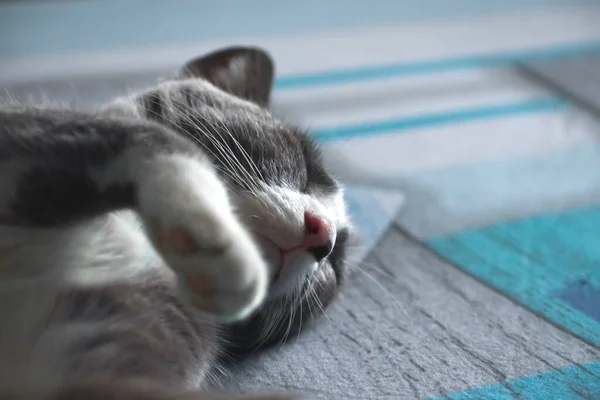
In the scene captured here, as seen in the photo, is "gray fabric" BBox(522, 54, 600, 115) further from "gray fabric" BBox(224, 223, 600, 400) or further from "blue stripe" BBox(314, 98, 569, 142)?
"gray fabric" BBox(224, 223, 600, 400)

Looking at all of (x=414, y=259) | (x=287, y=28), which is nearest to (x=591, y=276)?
(x=414, y=259)

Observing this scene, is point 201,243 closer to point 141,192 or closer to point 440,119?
point 141,192

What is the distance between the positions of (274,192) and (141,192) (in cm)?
24

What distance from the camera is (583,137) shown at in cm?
180

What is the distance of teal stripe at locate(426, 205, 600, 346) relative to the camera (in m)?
1.09

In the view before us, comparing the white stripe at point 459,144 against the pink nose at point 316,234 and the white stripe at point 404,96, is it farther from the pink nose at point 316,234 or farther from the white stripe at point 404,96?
the pink nose at point 316,234

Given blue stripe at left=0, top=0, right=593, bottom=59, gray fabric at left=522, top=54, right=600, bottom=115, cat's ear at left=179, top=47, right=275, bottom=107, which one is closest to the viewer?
cat's ear at left=179, top=47, right=275, bottom=107

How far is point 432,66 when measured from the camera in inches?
85.4

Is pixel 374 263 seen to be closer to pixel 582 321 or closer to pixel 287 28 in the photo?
pixel 582 321

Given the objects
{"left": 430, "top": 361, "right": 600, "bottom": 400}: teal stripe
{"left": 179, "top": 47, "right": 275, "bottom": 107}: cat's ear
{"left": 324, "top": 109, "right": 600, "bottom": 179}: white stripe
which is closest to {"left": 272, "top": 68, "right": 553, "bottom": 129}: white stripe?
{"left": 324, "top": 109, "right": 600, "bottom": 179}: white stripe

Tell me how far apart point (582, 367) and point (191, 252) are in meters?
0.55

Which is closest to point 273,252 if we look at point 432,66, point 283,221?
point 283,221

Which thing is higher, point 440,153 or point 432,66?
point 432,66

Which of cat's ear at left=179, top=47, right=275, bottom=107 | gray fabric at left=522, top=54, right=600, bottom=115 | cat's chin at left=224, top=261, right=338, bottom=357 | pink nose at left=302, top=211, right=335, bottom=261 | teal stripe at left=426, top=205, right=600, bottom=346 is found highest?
gray fabric at left=522, top=54, right=600, bottom=115
